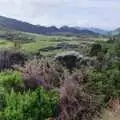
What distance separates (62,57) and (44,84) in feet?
46.2

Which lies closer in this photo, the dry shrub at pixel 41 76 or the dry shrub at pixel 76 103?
the dry shrub at pixel 76 103

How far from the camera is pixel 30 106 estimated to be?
44.7 ft

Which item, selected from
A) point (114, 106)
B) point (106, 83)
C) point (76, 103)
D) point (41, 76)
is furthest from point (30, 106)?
point (106, 83)

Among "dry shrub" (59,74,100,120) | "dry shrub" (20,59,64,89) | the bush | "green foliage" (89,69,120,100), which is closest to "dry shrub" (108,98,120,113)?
"dry shrub" (59,74,100,120)

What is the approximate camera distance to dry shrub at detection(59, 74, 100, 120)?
13.6 metres

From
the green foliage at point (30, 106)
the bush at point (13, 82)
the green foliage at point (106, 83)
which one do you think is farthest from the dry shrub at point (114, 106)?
the bush at point (13, 82)

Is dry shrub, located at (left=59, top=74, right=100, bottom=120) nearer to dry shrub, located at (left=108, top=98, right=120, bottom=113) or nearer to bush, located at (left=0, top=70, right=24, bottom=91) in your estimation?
dry shrub, located at (left=108, top=98, right=120, bottom=113)

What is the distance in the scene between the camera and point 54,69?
653 inches

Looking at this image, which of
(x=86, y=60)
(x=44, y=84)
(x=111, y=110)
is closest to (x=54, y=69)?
(x=44, y=84)

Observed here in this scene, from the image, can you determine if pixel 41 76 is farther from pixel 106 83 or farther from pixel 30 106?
pixel 106 83

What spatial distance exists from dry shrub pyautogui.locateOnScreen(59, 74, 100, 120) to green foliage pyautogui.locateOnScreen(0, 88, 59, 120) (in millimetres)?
385

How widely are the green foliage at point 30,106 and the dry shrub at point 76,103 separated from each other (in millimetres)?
385

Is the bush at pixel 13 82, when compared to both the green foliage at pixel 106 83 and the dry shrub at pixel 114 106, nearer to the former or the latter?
the green foliage at pixel 106 83

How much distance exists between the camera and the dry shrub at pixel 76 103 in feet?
44.6
